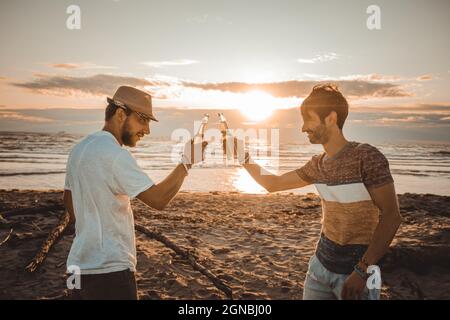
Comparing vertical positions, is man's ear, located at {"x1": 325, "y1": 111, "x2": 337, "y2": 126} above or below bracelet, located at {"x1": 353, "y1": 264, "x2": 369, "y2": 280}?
above

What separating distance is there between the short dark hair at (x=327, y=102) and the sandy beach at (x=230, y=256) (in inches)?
144

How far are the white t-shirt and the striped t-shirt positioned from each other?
1.61 m

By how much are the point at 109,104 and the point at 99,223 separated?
107 cm

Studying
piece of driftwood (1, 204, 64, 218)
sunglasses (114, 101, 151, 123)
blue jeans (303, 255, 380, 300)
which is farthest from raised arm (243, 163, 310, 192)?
piece of driftwood (1, 204, 64, 218)

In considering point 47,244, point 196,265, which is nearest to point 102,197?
point 196,265

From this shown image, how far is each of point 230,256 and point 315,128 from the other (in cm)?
495

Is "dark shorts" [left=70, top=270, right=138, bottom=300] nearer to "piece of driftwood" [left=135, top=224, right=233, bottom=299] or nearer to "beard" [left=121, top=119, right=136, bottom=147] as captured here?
"beard" [left=121, top=119, right=136, bottom=147]

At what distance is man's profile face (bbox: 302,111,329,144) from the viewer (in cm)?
321

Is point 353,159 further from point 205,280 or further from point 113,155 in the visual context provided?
point 205,280

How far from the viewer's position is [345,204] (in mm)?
2908

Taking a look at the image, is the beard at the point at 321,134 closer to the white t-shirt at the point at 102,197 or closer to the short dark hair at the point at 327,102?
the short dark hair at the point at 327,102

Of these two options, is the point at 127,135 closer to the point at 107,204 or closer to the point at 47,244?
the point at 107,204

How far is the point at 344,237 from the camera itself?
9.68 ft
